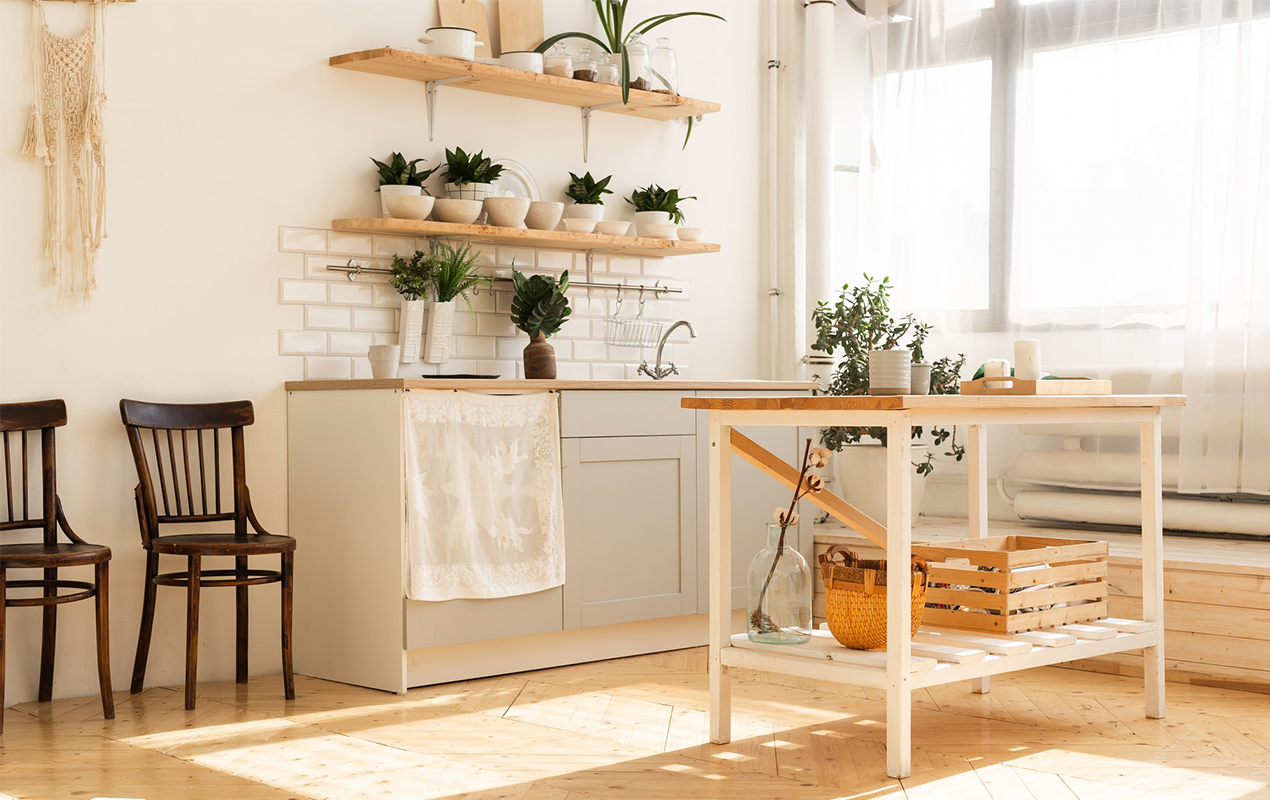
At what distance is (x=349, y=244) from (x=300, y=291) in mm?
245

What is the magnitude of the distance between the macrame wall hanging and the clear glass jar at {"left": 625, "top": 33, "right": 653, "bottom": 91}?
1925mm

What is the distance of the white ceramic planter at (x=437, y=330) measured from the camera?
14.9 feet

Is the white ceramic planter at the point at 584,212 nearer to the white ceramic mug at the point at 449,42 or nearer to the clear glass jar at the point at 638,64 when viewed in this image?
the clear glass jar at the point at 638,64

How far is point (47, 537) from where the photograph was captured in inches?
145

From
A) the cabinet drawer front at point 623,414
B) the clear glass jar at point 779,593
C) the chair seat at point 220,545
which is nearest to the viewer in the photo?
the clear glass jar at point 779,593

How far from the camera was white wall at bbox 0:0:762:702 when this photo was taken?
3.83 meters

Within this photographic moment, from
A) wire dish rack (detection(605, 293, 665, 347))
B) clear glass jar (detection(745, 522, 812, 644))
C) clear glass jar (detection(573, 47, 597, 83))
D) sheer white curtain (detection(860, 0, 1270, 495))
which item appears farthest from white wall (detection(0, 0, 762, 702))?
sheer white curtain (detection(860, 0, 1270, 495))

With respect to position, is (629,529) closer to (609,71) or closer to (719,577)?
(719,577)

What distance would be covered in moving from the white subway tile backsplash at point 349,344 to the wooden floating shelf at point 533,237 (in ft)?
1.16

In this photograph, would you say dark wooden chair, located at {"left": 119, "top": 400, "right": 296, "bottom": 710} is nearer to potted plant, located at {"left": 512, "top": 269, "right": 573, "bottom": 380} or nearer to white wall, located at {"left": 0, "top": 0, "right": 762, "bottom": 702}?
white wall, located at {"left": 0, "top": 0, "right": 762, "bottom": 702}

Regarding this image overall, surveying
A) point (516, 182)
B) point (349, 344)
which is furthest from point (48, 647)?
point (516, 182)

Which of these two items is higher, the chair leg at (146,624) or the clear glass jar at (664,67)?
the clear glass jar at (664,67)

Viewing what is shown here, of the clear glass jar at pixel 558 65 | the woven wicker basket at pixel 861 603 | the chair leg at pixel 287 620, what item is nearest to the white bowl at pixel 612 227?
the clear glass jar at pixel 558 65

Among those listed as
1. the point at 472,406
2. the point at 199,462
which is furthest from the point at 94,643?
the point at 472,406
